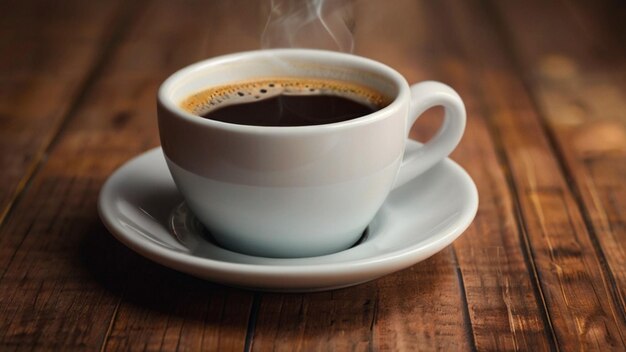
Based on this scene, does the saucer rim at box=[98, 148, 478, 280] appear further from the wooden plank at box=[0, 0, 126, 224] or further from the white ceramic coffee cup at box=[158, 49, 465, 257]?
the wooden plank at box=[0, 0, 126, 224]

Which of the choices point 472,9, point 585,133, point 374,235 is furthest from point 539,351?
point 472,9

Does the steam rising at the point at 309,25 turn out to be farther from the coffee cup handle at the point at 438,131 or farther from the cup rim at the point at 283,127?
the coffee cup handle at the point at 438,131

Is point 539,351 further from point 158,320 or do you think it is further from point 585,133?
point 585,133

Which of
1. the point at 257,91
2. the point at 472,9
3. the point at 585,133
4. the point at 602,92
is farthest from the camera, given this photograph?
the point at 472,9

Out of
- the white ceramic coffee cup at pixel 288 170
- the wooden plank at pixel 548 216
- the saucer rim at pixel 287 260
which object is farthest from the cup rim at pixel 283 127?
the wooden plank at pixel 548 216

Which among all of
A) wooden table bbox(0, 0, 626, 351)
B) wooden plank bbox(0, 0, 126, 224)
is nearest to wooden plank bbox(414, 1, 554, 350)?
wooden table bbox(0, 0, 626, 351)

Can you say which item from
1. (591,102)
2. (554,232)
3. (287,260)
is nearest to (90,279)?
(287,260)

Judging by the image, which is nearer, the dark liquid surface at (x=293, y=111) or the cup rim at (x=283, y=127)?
the cup rim at (x=283, y=127)
